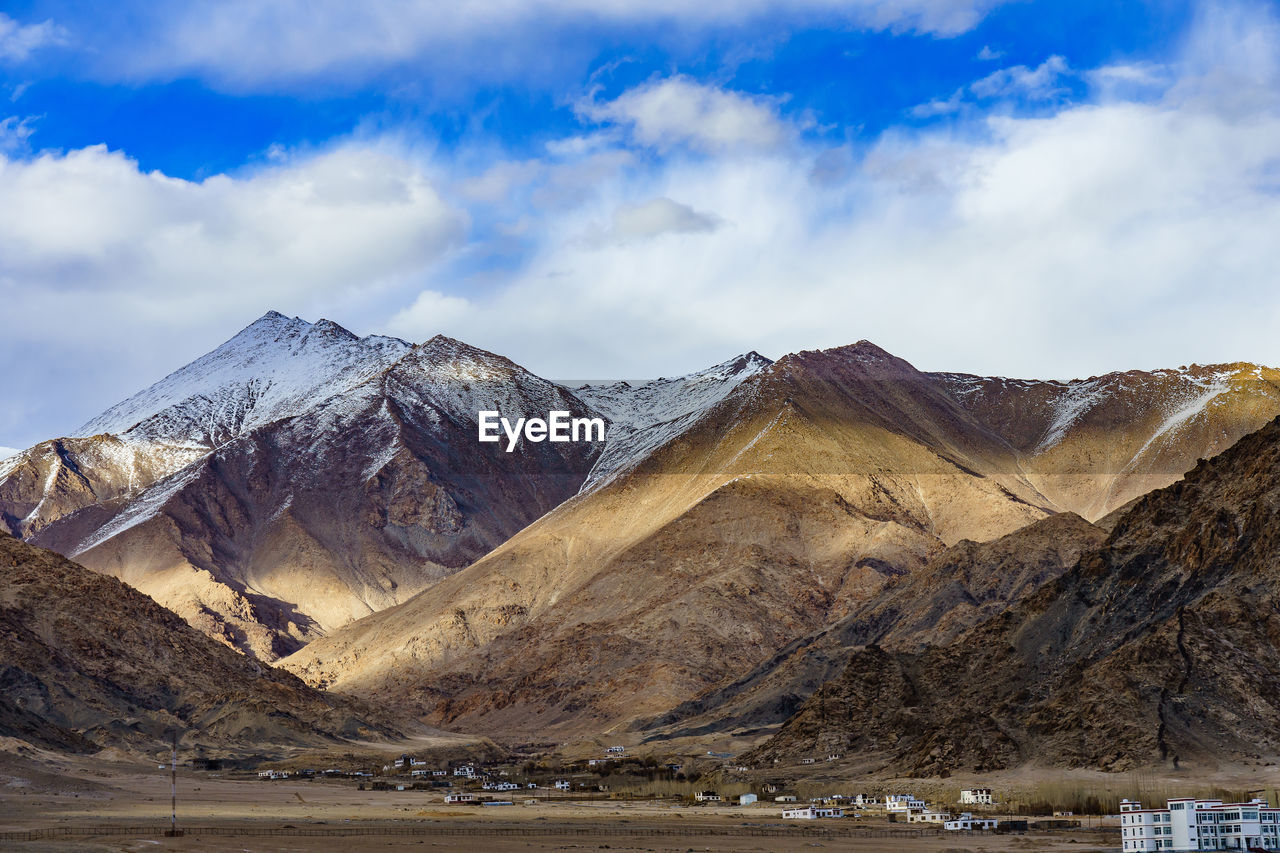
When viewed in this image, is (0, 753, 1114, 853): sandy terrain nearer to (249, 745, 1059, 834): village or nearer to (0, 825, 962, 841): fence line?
(0, 825, 962, 841): fence line

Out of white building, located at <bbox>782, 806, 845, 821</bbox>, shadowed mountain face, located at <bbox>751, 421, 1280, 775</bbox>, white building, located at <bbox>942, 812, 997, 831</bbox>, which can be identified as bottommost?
white building, located at <bbox>942, 812, 997, 831</bbox>

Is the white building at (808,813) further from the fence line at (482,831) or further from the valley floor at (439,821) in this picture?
the fence line at (482,831)

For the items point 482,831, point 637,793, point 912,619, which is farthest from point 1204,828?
A: point 912,619

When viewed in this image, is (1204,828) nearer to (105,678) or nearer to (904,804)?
(904,804)

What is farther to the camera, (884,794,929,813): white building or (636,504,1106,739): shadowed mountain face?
(636,504,1106,739): shadowed mountain face

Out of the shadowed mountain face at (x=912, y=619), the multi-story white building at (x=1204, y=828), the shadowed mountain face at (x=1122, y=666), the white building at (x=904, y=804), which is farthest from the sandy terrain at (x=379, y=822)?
the shadowed mountain face at (x=912, y=619)

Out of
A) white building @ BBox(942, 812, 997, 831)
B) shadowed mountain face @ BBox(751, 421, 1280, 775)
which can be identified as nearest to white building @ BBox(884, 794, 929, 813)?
white building @ BBox(942, 812, 997, 831)
